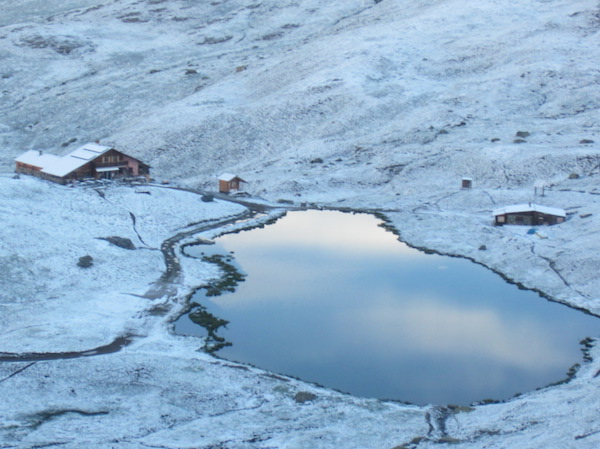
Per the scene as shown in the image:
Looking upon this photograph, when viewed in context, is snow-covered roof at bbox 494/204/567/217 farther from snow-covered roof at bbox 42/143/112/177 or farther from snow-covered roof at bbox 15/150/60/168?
snow-covered roof at bbox 15/150/60/168

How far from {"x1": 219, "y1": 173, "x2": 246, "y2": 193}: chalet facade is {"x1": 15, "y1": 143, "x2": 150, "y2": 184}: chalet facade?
8041mm

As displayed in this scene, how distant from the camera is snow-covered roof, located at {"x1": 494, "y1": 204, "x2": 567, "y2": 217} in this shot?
6969 centimetres

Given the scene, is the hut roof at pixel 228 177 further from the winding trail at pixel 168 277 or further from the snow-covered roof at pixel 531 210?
the snow-covered roof at pixel 531 210

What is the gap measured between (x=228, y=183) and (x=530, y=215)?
3039 cm

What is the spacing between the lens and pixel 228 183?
84.8 metres

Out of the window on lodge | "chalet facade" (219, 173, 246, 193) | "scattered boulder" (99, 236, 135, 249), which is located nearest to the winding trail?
"chalet facade" (219, 173, 246, 193)

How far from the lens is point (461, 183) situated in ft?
270

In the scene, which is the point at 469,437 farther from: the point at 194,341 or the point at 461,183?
the point at 461,183

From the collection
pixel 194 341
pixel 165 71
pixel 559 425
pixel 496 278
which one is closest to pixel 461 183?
pixel 496 278

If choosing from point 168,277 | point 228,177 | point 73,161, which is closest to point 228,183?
point 228,177

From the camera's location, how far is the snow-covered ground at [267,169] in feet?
125

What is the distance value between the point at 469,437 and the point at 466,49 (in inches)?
3517

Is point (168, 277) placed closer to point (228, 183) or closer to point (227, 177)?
point (228, 183)

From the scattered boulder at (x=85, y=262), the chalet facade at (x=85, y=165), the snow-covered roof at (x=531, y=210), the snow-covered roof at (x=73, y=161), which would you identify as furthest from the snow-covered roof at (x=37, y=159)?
the snow-covered roof at (x=531, y=210)
